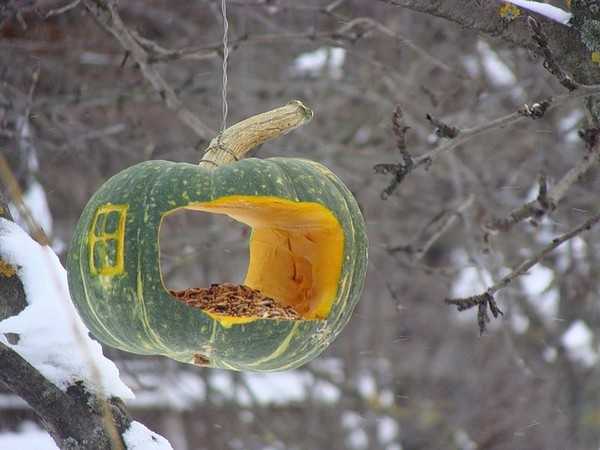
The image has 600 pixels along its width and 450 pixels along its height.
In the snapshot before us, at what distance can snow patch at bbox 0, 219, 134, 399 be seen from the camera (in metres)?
2.56

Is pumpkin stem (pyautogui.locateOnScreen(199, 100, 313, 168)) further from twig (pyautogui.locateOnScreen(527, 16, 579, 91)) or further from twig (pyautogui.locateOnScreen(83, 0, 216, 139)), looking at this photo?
twig (pyautogui.locateOnScreen(83, 0, 216, 139))

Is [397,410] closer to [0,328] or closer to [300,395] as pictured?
[300,395]

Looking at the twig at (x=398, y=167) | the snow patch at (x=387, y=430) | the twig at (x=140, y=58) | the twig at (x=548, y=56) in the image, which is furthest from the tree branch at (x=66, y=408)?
the snow patch at (x=387, y=430)

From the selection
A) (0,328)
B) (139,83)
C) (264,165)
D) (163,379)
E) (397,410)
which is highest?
(264,165)

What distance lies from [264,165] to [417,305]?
7.27m

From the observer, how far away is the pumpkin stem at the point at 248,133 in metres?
2.53

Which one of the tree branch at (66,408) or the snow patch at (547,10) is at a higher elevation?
the snow patch at (547,10)

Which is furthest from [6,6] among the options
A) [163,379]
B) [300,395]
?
[300,395]

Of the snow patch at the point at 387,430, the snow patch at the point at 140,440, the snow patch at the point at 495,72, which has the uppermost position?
the snow patch at the point at 140,440

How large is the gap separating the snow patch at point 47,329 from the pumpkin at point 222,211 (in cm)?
13

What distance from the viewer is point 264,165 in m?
2.40

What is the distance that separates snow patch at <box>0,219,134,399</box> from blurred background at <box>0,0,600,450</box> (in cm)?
128

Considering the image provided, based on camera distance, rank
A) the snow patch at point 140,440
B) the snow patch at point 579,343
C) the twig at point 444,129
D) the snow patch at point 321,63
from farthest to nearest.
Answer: the snow patch at point 579,343
the snow patch at point 321,63
the twig at point 444,129
the snow patch at point 140,440

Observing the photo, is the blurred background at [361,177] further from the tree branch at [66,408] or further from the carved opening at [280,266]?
the tree branch at [66,408]
